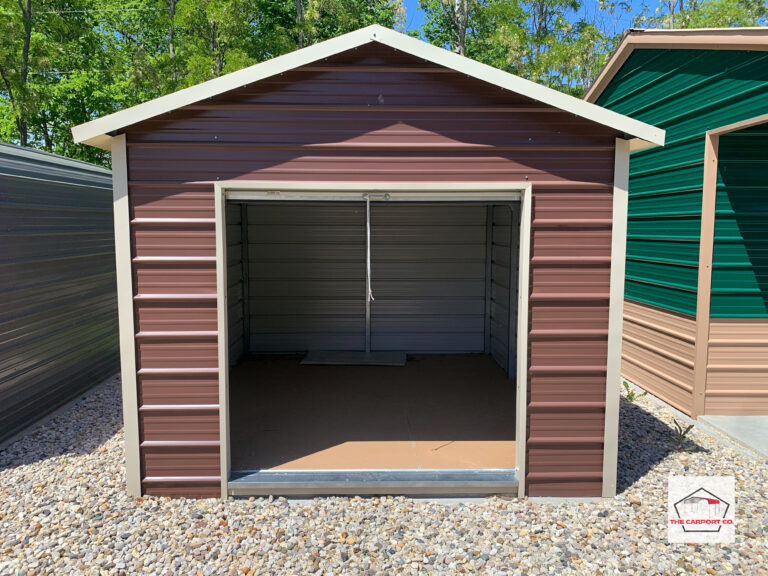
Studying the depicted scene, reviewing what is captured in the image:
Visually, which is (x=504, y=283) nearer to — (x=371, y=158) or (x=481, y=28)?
(x=371, y=158)

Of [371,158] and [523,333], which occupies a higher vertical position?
[371,158]

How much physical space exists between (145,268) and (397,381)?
4.17 meters

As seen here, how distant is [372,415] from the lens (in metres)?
6.14

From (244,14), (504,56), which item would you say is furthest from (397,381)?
(504,56)

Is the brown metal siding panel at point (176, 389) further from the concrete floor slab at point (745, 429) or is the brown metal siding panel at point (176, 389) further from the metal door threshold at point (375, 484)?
the concrete floor slab at point (745, 429)

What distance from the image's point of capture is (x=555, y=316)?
4.23 metres

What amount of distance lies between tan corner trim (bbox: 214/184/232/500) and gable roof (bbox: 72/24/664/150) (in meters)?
0.67

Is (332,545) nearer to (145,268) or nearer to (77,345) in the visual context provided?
(145,268)

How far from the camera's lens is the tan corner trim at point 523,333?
4.14 metres

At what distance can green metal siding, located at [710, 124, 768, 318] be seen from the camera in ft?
19.1

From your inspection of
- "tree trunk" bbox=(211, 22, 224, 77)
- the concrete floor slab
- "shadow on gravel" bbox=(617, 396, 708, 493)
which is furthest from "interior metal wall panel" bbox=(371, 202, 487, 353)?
"tree trunk" bbox=(211, 22, 224, 77)

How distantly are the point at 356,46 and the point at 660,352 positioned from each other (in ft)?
16.9

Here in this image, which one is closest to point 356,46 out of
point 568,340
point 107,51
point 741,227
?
point 568,340

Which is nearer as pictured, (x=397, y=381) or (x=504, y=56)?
(x=397, y=381)
